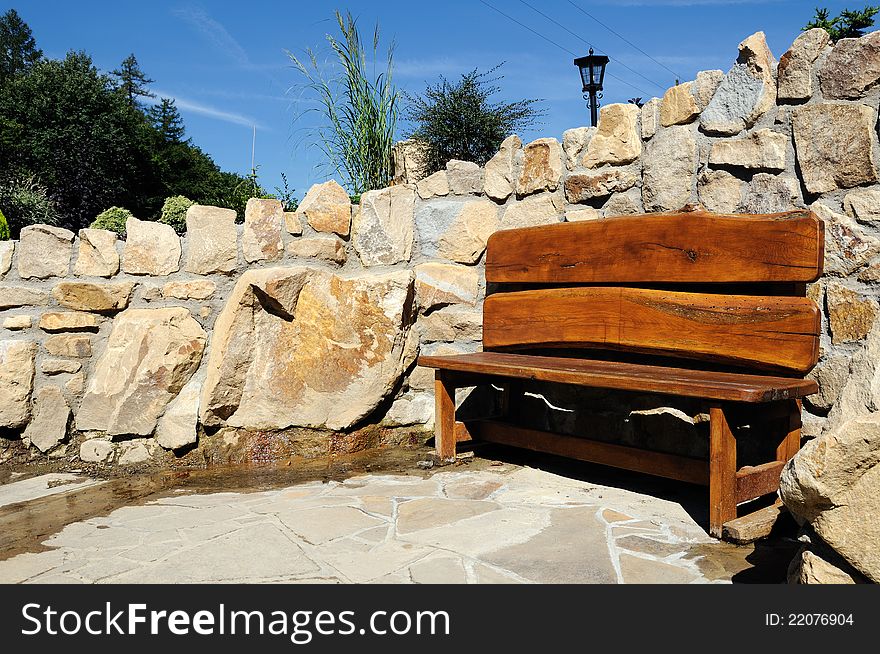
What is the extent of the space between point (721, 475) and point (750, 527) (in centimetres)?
19

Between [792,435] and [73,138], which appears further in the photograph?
[73,138]

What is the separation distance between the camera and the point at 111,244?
3.85 m

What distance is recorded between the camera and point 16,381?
12.1 ft

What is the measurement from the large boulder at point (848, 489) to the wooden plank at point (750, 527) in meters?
0.69

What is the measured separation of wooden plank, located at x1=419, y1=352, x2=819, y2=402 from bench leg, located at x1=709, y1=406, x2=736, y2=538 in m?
0.13

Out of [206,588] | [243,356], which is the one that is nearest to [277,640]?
[206,588]

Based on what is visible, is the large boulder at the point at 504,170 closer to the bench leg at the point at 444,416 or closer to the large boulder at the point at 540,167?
the large boulder at the point at 540,167

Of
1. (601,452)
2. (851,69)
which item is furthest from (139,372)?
(851,69)

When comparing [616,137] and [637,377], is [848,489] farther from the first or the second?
[616,137]

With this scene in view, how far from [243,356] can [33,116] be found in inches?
735


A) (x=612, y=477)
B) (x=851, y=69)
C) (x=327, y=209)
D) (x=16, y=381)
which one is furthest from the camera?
(x=327, y=209)

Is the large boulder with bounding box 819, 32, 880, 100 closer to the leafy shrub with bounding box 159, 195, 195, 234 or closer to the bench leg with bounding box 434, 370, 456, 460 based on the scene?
the bench leg with bounding box 434, 370, 456, 460

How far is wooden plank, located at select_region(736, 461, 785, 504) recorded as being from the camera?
256 cm

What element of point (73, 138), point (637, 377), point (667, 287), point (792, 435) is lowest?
point (792, 435)
